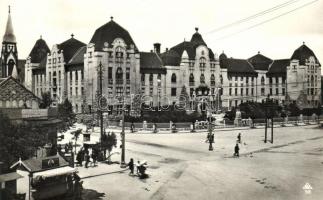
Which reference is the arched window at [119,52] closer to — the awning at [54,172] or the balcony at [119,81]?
the balcony at [119,81]

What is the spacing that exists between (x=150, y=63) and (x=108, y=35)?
10944 mm

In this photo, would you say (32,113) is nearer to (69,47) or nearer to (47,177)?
(47,177)

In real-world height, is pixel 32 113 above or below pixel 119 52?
below

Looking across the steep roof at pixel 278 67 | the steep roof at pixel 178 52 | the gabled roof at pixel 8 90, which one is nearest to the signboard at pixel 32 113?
the gabled roof at pixel 8 90

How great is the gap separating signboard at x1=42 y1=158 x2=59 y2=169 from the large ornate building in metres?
40.0

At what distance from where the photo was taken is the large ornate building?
6325cm

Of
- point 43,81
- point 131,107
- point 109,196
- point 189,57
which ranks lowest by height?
point 109,196

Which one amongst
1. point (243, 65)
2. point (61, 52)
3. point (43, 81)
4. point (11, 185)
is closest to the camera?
point (11, 185)

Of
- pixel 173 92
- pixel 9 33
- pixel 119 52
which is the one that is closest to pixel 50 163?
pixel 9 33

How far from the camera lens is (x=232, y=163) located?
27000 millimetres

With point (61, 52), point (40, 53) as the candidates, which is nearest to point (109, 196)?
point (61, 52)

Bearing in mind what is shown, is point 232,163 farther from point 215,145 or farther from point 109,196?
point 109,196

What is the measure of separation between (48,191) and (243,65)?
2895 inches

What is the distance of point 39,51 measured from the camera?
7625 centimetres
